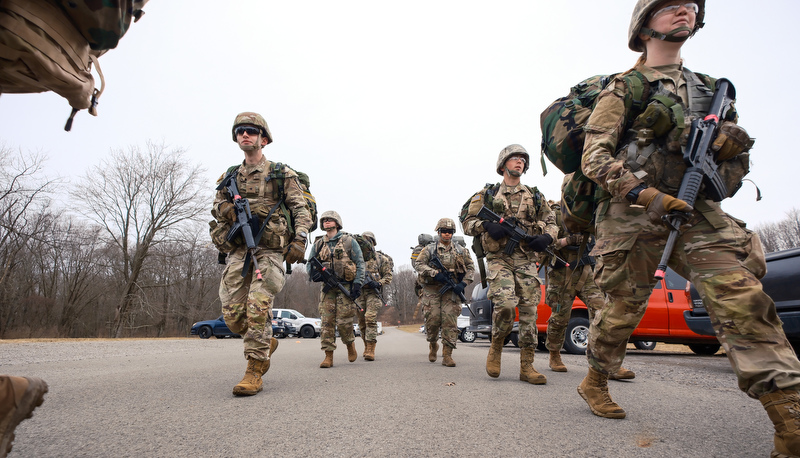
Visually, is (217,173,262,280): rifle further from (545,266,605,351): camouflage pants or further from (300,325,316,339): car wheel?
(300,325,316,339): car wheel

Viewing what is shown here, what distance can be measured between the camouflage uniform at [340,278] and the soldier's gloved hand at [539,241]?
2.99m

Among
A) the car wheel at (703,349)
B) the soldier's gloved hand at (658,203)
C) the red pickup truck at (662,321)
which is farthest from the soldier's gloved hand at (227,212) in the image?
the car wheel at (703,349)

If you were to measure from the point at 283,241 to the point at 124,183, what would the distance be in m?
27.8

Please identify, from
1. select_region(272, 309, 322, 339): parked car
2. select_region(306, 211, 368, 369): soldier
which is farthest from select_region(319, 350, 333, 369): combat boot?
select_region(272, 309, 322, 339): parked car

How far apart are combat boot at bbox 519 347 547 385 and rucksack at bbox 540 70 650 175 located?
2151 mm

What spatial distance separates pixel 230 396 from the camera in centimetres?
341

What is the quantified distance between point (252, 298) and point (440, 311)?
3947mm

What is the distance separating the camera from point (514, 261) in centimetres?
482

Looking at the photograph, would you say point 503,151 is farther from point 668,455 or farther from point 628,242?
point 668,455

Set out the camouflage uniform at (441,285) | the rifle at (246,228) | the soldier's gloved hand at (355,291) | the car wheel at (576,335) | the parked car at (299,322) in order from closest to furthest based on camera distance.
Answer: the rifle at (246,228) → the soldier's gloved hand at (355,291) → the camouflage uniform at (441,285) → the car wheel at (576,335) → the parked car at (299,322)

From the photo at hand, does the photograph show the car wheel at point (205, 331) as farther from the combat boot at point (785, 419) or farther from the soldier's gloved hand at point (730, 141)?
the combat boot at point (785, 419)

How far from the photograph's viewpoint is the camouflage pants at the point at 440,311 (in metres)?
6.88

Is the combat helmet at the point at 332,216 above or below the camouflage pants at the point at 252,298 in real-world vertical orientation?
above

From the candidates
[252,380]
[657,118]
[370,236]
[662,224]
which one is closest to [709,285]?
[662,224]
